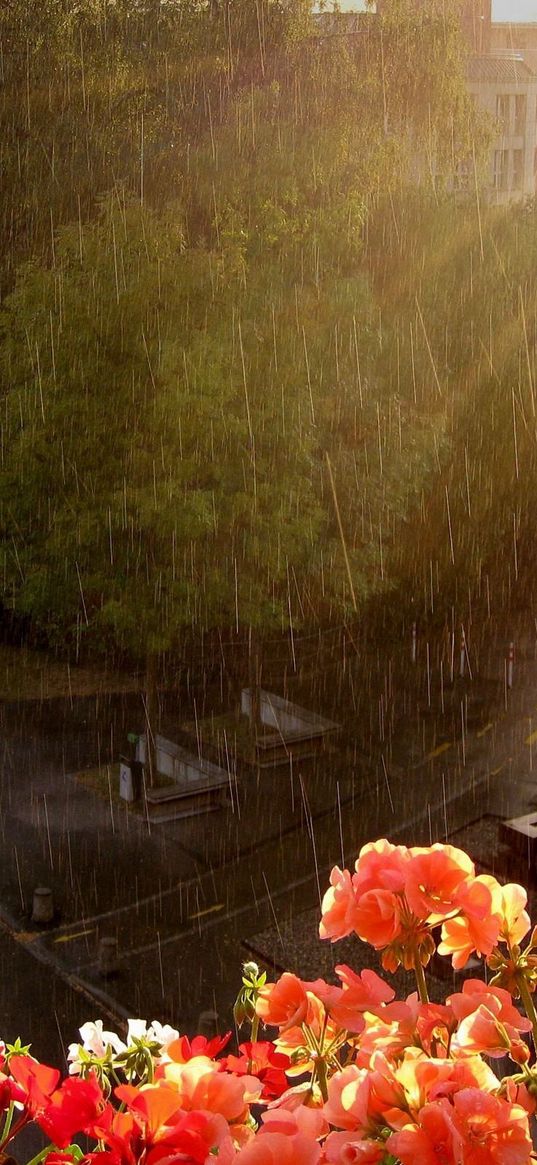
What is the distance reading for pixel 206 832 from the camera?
1196 centimetres

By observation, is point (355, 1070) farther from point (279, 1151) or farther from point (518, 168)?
point (518, 168)

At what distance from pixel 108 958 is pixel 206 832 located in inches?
115

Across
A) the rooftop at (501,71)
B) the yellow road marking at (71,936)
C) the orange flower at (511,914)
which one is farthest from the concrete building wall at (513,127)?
the orange flower at (511,914)

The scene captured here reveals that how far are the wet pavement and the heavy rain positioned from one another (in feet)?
0.13

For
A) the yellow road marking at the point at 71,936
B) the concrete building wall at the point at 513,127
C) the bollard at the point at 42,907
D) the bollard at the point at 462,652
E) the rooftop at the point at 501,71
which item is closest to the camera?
the yellow road marking at the point at 71,936

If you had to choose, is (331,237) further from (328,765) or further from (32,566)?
(328,765)

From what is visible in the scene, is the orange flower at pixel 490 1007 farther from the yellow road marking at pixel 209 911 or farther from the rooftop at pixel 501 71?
the rooftop at pixel 501 71

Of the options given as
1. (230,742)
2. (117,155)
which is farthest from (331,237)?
(230,742)

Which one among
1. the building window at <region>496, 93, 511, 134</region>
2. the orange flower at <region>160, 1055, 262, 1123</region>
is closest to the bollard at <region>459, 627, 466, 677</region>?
the orange flower at <region>160, 1055, 262, 1123</region>

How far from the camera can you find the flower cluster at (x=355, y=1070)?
58.9 inches

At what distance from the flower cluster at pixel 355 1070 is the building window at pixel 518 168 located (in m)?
51.3

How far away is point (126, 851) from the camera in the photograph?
11.5 m

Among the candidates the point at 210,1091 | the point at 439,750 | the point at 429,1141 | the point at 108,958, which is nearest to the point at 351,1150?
the point at 429,1141

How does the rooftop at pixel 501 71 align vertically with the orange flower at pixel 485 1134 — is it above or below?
above
